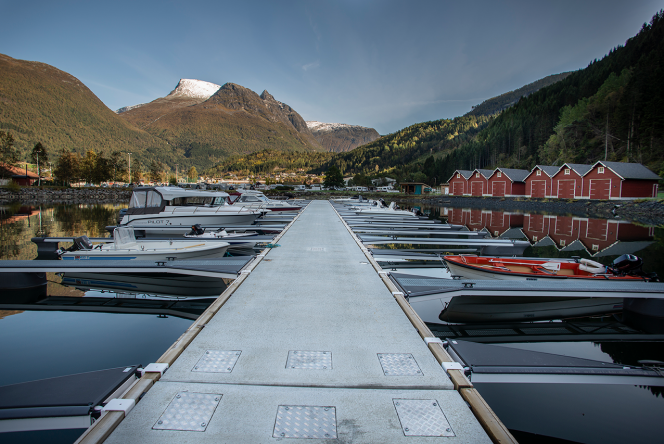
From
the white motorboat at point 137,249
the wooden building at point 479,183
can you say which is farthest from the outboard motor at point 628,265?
the wooden building at point 479,183

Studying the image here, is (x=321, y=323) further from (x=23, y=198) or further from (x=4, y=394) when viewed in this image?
(x=23, y=198)

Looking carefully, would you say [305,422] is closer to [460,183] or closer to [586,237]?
[586,237]

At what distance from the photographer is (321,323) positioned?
450cm

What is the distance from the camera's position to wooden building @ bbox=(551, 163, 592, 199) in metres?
45.1

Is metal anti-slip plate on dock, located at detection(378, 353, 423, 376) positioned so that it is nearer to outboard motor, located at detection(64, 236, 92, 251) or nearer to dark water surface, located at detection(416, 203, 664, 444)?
dark water surface, located at detection(416, 203, 664, 444)

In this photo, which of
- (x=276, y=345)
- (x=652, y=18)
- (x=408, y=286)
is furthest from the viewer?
(x=652, y=18)

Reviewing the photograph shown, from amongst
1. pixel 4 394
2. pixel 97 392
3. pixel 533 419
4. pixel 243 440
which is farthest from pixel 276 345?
pixel 533 419

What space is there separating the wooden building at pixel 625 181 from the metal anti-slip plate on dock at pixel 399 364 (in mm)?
49295

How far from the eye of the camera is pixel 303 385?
9.92 ft

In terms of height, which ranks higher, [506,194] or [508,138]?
[508,138]

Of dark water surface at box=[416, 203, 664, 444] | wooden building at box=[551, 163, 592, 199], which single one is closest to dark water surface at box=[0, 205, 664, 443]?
dark water surface at box=[416, 203, 664, 444]

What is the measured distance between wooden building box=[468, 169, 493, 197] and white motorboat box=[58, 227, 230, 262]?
63.2m

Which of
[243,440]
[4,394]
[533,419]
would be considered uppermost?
[243,440]

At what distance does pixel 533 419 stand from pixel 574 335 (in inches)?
124
